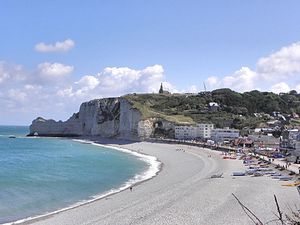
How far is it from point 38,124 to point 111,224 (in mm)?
128318

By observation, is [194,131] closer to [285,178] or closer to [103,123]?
[103,123]

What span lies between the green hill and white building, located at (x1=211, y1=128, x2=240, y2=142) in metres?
12.0

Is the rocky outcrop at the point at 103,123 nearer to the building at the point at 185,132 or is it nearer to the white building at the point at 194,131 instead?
the building at the point at 185,132

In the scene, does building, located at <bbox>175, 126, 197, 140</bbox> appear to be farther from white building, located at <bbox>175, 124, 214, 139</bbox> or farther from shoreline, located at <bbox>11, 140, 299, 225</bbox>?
shoreline, located at <bbox>11, 140, 299, 225</bbox>

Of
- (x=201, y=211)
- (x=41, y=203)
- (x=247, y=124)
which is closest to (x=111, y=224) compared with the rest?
(x=201, y=211)

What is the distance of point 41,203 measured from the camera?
26969mm

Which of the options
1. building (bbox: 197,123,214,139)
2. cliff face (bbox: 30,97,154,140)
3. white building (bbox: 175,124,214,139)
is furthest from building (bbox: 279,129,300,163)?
cliff face (bbox: 30,97,154,140)

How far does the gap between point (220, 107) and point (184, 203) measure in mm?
95287

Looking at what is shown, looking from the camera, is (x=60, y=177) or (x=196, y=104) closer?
(x=60, y=177)

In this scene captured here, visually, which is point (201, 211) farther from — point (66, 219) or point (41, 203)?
point (41, 203)

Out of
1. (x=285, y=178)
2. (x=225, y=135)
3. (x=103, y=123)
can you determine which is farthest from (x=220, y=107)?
(x=285, y=178)

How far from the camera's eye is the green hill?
104 m

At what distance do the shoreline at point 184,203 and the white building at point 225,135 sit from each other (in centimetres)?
4847

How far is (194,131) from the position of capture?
94.3 m
